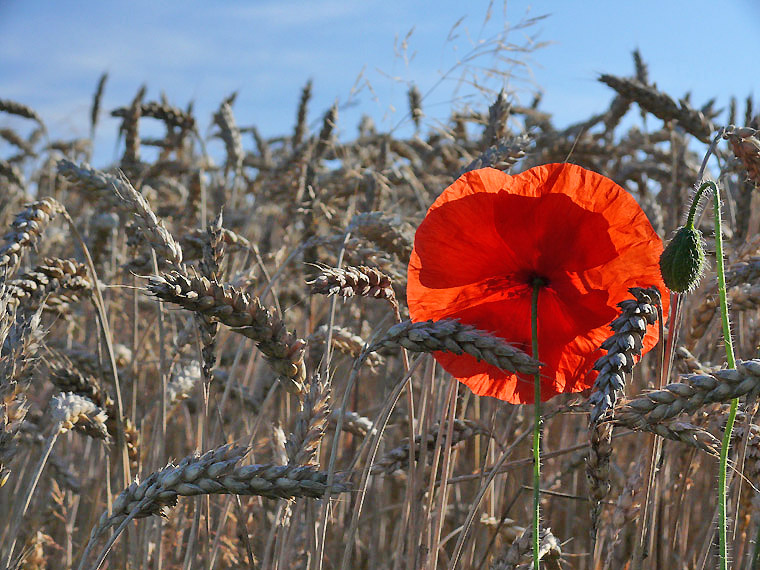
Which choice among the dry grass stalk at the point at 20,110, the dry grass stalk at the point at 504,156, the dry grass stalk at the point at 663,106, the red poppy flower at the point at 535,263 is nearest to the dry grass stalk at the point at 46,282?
the red poppy flower at the point at 535,263

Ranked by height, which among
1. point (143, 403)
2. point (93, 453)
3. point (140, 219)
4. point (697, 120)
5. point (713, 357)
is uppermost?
point (697, 120)

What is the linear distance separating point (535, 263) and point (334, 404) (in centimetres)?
104

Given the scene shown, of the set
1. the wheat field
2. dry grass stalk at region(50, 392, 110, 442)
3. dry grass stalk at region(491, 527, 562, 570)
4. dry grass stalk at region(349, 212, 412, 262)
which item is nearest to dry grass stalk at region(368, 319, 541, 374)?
the wheat field

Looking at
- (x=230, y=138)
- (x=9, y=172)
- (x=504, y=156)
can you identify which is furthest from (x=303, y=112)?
(x=504, y=156)

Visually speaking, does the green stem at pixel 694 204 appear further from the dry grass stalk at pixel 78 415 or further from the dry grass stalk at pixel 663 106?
the dry grass stalk at pixel 663 106

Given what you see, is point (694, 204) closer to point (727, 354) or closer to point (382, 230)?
point (727, 354)

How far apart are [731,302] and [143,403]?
214 centimetres

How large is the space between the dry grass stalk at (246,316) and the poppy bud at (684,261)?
564mm

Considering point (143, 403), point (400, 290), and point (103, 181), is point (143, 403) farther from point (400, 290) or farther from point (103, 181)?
point (400, 290)

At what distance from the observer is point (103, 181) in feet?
5.87

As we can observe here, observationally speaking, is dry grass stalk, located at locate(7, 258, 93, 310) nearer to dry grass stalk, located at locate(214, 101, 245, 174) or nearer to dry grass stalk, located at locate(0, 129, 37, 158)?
dry grass stalk, located at locate(214, 101, 245, 174)

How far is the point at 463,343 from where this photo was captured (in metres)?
0.97

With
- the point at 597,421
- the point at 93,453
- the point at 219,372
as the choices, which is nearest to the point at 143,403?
the point at 93,453

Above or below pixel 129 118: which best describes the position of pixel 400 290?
below
